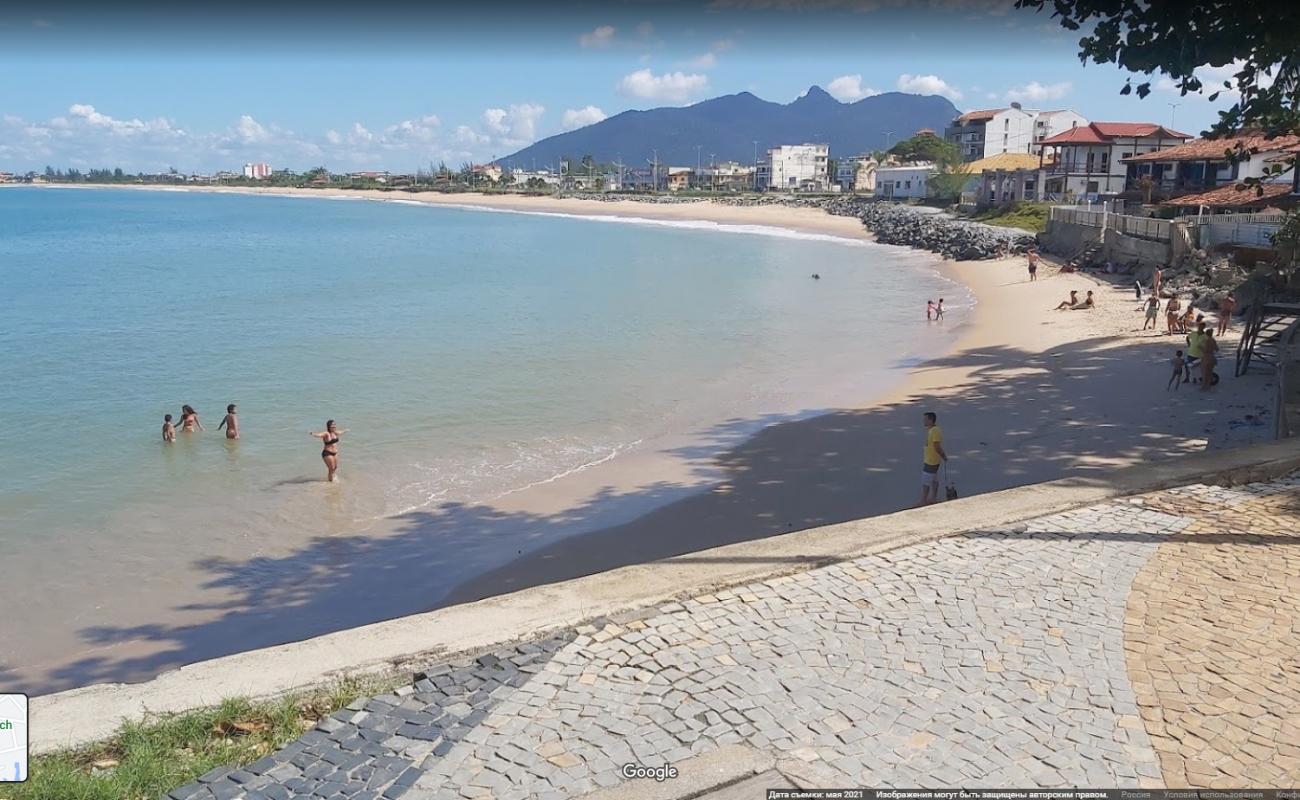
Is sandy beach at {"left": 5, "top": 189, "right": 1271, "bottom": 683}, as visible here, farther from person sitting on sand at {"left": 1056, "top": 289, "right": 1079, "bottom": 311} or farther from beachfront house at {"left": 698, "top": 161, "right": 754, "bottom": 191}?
beachfront house at {"left": 698, "top": 161, "right": 754, "bottom": 191}

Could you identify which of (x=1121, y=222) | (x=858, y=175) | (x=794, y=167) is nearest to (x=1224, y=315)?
(x=1121, y=222)

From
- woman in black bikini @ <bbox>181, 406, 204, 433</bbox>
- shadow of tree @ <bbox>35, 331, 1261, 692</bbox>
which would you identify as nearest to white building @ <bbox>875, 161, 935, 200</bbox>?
shadow of tree @ <bbox>35, 331, 1261, 692</bbox>

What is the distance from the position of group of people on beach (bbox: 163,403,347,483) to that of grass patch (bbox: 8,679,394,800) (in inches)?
398

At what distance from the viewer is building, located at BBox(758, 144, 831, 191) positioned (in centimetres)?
17550

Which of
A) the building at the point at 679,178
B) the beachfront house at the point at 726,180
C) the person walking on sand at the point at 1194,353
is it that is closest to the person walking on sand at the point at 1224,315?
the person walking on sand at the point at 1194,353

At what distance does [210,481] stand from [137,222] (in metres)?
115

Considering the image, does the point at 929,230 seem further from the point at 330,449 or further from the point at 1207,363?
the point at 330,449

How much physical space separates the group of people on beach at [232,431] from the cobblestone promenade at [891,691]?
10.0 m

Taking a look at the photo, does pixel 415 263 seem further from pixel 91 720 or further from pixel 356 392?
pixel 91 720

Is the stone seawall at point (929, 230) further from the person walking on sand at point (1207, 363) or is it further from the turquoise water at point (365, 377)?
the person walking on sand at point (1207, 363)

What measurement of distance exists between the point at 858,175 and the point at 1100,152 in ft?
293

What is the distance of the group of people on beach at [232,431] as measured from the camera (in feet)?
49.5

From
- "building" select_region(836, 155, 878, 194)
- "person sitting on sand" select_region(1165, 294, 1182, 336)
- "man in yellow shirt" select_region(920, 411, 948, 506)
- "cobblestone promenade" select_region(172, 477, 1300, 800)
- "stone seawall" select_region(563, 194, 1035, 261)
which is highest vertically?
"building" select_region(836, 155, 878, 194)

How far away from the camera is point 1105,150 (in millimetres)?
61938
